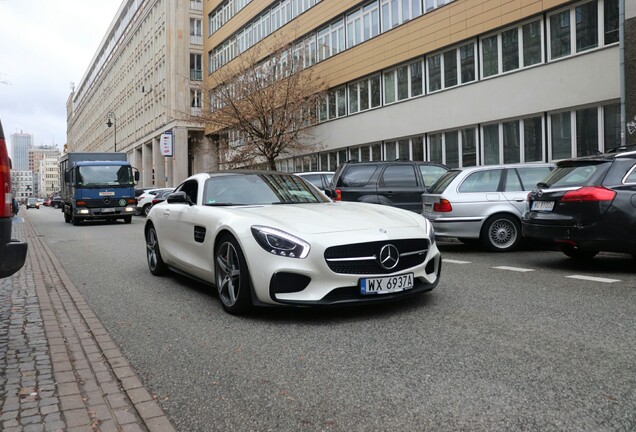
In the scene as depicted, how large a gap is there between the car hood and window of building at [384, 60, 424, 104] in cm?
1966

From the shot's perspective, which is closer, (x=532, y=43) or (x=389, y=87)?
(x=532, y=43)

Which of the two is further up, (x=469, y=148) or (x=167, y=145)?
(x=167, y=145)

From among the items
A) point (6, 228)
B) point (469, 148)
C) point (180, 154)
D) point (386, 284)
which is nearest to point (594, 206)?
point (386, 284)

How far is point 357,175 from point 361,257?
8025 millimetres

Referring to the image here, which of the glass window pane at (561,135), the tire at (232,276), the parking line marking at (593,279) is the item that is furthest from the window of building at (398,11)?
the tire at (232,276)

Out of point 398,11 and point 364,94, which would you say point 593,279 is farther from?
point 364,94

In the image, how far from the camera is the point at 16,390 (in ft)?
11.5

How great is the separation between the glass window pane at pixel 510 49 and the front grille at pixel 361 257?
17.1 m

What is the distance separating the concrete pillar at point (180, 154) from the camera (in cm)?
5206

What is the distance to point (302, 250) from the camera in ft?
16.2

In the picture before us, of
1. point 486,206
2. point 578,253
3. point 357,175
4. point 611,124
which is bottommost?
point 578,253

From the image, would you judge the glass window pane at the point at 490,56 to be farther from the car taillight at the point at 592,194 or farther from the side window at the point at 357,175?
the car taillight at the point at 592,194

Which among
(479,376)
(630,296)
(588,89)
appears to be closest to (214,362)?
(479,376)

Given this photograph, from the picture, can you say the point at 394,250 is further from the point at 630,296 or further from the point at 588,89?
the point at 588,89
